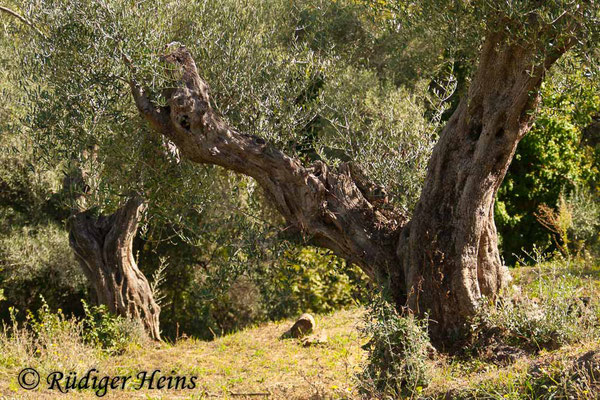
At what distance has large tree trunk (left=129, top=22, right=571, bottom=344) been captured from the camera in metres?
6.61

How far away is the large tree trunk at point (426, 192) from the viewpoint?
21.7 ft

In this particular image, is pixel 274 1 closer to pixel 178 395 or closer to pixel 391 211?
pixel 391 211

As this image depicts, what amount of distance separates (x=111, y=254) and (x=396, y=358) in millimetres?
6468

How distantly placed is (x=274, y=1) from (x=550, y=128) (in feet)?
26.4

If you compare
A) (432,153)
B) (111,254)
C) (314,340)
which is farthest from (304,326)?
(432,153)

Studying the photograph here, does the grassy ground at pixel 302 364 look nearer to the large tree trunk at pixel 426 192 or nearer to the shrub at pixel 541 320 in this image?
the shrub at pixel 541 320

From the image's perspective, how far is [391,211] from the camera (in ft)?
25.5

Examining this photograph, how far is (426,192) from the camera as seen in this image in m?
7.09

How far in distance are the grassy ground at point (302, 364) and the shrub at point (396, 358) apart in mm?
148

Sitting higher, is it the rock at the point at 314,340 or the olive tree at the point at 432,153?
the olive tree at the point at 432,153

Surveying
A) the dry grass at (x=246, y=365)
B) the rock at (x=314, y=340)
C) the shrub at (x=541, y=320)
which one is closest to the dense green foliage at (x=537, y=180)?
the dry grass at (x=246, y=365)

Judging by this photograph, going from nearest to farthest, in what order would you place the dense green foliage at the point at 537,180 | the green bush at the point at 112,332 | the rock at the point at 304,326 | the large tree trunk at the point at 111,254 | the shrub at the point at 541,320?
the shrub at the point at 541,320, the green bush at the point at 112,332, the rock at the point at 304,326, the large tree trunk at the point at 111,254, the dense green foliage at the point at 537,180

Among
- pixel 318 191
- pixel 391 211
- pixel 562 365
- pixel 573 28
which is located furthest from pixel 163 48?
pixel 562 365

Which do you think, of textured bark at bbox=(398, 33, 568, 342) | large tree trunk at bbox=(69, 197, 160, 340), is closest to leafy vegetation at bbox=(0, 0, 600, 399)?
textured bark at bbox=(398, 33, 568, 342)
